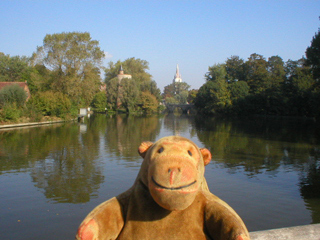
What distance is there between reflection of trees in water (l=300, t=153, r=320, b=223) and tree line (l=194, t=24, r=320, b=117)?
23.9 m

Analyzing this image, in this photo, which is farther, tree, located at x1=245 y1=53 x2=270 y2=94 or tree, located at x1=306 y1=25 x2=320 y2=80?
tree, located at x1=245 y1=53 x2=270 y2=94

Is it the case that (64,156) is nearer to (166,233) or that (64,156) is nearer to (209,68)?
(166,233)

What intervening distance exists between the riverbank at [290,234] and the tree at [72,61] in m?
37.9

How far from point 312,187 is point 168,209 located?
30.6ft

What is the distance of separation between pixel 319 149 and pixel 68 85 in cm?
3031

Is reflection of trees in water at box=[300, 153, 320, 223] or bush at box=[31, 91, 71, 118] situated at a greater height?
bush at box=[31, 91, 71, 118]

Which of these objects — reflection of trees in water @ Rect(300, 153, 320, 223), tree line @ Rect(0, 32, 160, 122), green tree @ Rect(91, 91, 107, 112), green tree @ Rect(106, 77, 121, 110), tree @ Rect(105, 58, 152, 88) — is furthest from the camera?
tree @ Rect(105, 58, 152, 88)

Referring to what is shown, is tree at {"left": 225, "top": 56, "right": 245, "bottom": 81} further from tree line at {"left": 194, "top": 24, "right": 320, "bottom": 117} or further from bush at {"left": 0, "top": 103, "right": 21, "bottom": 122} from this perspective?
bush at {"left": 0, "top": 103, "right": 21, "bottom": 122}

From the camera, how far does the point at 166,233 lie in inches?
83.1

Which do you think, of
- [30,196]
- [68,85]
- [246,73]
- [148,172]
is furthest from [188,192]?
[246,73]

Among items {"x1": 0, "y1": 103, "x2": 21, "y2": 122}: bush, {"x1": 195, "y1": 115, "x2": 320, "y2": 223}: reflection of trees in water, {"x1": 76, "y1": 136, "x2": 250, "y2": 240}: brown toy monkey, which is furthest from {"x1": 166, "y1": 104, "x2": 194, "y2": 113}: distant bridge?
{"x1": 76, "y1": 136, "x2": 250, "y2": 240}: brown toy monkey

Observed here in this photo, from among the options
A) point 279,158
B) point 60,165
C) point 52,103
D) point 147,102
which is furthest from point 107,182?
point 147,102

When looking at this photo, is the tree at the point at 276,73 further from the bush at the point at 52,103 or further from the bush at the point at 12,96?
the bush at the point at 12,96

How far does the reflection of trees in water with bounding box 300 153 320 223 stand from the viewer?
7852mm
